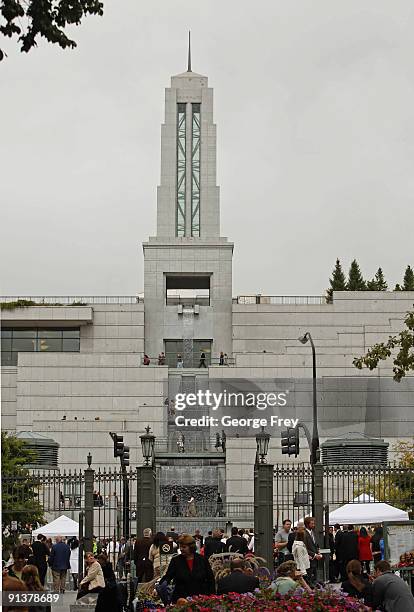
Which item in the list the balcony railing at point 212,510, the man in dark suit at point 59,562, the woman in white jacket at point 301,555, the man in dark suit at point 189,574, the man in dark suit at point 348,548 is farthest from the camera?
the balcony railing at point 212,510

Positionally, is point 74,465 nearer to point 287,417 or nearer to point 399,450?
point 287,417

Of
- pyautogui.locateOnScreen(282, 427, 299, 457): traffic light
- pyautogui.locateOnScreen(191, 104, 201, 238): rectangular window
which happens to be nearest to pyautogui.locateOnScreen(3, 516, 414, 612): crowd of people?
pyautogui.locateOnScreen(282, 427, 299, 457): traffic light

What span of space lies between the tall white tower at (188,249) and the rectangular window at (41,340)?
4.88 metres

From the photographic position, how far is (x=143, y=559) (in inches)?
904

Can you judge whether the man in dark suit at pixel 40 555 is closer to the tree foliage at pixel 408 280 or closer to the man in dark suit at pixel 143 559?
the man in dark suit at pixel 143 559

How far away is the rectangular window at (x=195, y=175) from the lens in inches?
3292

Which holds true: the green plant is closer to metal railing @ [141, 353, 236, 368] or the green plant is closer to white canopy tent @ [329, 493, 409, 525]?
metal railing @ [141, 353, 236, 368]

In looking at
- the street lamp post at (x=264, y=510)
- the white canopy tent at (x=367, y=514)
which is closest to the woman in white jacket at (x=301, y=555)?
the white canopy tent at (x=367, y=514)

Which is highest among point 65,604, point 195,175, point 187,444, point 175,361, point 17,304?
point 195,175

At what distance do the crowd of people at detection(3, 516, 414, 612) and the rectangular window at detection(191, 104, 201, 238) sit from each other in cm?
5467

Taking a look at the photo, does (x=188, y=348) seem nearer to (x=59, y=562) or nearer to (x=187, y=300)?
(x=187, y=300)

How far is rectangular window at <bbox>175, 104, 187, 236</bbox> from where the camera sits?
83.8 m

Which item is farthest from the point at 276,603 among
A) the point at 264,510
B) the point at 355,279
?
the point at 355,279

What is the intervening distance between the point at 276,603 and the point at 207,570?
1979mm
